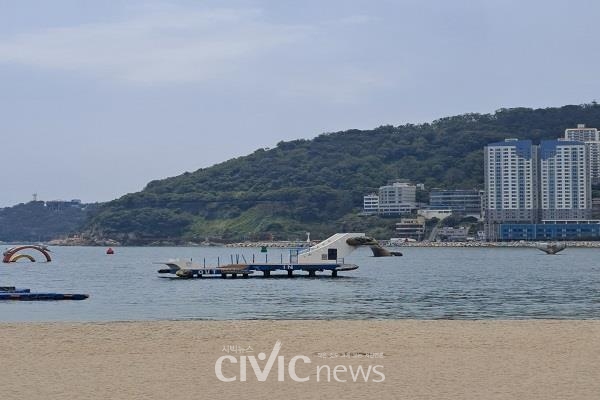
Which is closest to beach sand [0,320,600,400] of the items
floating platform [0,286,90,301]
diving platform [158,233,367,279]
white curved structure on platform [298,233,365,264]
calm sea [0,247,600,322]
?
calm sea [0,247,600,322]

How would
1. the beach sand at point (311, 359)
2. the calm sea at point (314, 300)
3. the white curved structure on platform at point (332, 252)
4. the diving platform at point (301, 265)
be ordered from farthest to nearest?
1. the white curved structure on platform at point (332, 252)
2. the diving platform at point (301, 265)
3. the calm sea at point (314, 300)
4. the beach sand at point (311, 359)

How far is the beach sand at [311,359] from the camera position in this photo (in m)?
17.1

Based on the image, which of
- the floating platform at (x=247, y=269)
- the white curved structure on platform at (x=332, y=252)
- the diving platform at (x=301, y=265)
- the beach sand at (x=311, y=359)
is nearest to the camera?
the beach sand at (x=311, y=359)

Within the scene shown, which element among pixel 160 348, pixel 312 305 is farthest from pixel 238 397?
pixel 312 305

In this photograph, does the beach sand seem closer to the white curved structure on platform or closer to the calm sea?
the calm sea

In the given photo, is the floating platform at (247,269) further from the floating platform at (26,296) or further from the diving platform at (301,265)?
the floating platform at (26,296)

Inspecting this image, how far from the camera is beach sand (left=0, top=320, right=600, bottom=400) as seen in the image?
56.0 ft

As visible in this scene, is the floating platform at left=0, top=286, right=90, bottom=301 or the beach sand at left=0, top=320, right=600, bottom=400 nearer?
the beach sand at left=0, top=320, right=600, bottom=400

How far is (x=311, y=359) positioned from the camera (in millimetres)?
21125

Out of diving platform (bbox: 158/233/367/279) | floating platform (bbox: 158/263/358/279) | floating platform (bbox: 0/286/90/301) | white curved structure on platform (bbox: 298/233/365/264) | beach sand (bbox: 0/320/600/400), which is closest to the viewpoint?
beach sand (bbox: 0/320/600/400)

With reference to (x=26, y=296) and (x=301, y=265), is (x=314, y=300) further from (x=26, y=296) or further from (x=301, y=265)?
(x=301, y=265)

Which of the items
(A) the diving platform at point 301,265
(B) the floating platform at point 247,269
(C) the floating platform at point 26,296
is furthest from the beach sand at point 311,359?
(A) the diving platform at point 301,265

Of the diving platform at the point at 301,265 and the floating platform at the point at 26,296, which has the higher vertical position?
the diving platform at the point at 301,265

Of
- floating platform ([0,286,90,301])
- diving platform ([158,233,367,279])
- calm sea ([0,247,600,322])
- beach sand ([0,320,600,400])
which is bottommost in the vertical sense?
calm sea ([0,247,600,322])
